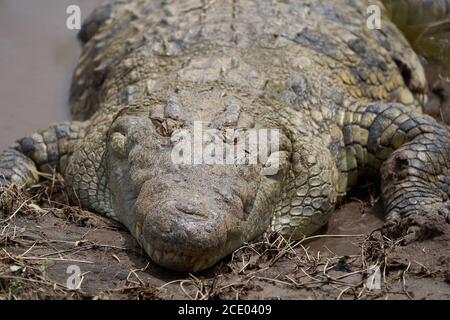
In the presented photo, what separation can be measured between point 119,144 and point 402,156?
1.86 meters

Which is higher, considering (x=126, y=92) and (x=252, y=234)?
(x=126, y=92)

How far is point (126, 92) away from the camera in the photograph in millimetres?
6176

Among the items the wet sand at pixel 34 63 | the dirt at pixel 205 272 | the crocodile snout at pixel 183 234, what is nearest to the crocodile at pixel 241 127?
the crocodile snout at pixel 183 234

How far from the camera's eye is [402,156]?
5.83 m

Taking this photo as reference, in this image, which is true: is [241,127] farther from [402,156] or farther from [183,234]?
[402,156]

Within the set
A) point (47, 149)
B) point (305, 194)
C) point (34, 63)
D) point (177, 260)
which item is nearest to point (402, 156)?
point (305, 194)

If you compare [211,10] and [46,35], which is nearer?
[211,10]

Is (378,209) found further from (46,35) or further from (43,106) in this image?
(46,35)

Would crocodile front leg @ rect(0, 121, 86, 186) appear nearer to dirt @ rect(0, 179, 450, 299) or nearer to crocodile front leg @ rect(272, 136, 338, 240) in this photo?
dirt @ rect(0, 179, 450, 299)

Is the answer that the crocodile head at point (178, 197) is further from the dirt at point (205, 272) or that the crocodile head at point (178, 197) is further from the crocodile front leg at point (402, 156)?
the crocodile front leg at point (402, 156)

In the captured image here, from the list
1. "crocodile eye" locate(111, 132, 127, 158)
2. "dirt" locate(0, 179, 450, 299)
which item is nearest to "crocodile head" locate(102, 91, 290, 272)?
"crocodile eye" locate(111, 132, 127, 158)
